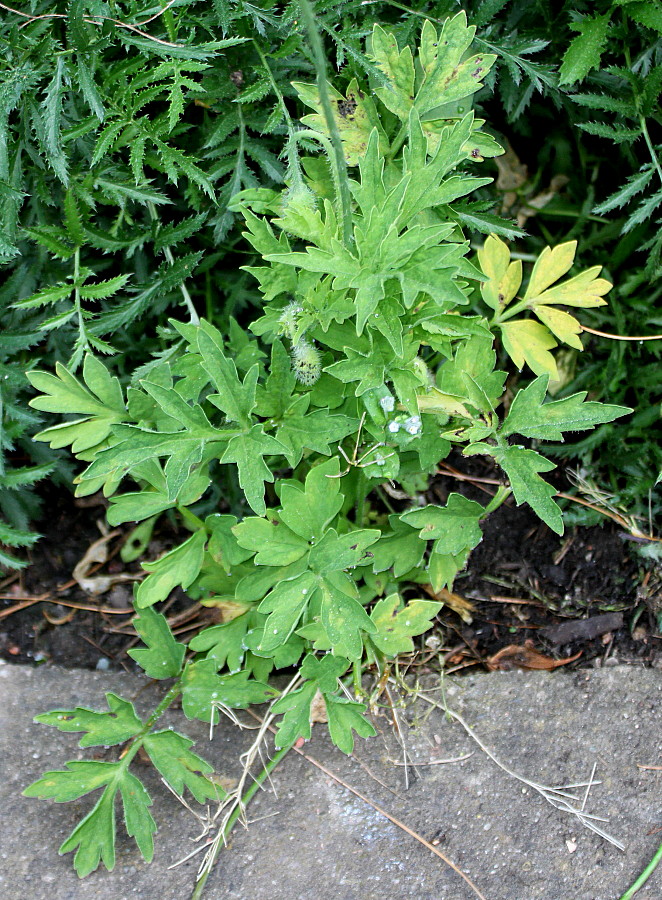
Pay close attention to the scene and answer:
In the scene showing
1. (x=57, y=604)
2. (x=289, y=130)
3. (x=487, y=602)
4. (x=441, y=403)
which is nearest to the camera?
(x=441, y=403)

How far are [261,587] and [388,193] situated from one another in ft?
3.14

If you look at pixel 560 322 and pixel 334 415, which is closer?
pixel 334 415

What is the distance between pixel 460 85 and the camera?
1.79 meters

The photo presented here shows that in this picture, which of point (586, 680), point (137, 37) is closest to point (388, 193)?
point (137, 37)

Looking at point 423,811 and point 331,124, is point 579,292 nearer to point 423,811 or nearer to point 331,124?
point 331,124

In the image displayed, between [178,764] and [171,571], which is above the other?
[171,571]

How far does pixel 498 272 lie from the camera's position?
2020mm

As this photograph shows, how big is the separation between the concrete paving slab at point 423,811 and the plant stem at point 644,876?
0.06 ft

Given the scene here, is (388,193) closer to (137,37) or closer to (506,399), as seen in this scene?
(137,37)

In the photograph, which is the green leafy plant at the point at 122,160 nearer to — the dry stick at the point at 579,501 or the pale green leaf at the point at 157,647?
the pale green leaf at the point at 157,647

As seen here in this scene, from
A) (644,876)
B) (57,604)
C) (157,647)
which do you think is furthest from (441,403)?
(57,604)

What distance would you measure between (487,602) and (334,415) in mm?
830

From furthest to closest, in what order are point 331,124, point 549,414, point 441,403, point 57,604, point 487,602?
point 57,604 < point 487,602 < point 441,403 < point 549,414 < point 331,124

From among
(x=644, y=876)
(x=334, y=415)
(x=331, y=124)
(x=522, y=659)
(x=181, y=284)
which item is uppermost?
(x=331, y=124)
